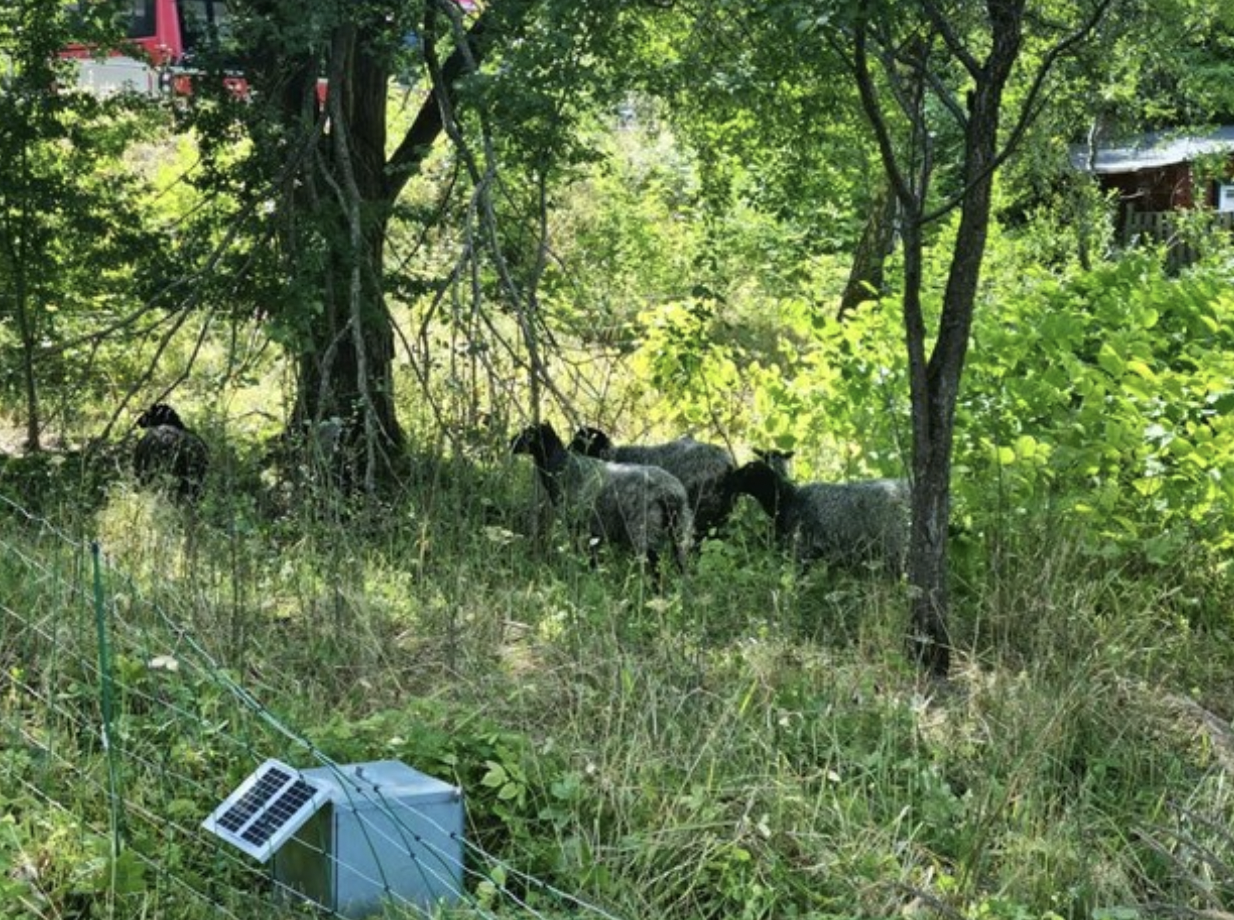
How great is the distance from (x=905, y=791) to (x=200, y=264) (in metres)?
4.70

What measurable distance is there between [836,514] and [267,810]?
11.1 feet

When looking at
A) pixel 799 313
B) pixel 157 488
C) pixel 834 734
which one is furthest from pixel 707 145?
pixel 834 734

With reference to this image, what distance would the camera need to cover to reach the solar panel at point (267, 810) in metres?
3.51

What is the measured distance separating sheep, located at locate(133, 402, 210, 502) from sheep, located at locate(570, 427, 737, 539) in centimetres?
174

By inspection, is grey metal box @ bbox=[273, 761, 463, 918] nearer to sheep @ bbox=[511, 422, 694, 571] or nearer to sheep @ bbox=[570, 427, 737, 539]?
sheep @ bbox=[511, 422, 694, 571]

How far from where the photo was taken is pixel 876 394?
692cm

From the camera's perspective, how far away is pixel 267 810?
11.8ft

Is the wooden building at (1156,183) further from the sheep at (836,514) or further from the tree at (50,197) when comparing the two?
the tree at (50,197)

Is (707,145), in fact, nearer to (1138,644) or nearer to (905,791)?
(1138,644)

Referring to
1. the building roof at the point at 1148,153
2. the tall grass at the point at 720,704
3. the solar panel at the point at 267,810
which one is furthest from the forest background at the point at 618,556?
the building roof at the point at 1148,153

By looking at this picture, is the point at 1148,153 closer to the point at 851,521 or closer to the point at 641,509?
the point at 851,521

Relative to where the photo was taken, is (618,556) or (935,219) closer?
(935,219)

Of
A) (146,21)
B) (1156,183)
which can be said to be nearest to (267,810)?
(146,21)

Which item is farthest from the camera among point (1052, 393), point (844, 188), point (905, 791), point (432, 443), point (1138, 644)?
point (844, 188)
